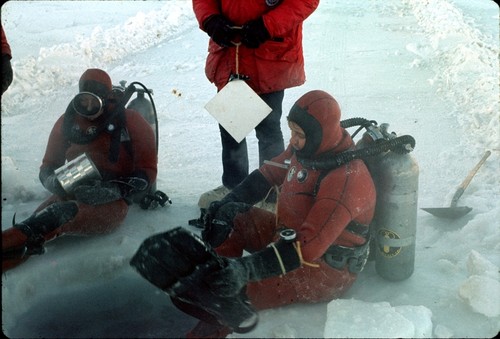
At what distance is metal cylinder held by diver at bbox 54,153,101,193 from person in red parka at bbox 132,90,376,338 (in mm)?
920

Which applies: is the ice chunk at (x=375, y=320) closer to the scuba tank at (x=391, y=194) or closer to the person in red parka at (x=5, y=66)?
the scuba tank at (x=391, y=194)

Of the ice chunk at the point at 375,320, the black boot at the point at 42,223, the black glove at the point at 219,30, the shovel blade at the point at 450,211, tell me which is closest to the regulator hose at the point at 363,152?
the ice chunk at the point at 375,320

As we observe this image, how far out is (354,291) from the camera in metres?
3.05

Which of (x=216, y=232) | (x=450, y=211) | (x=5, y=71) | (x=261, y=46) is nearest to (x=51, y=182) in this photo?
(x=5, y=71)

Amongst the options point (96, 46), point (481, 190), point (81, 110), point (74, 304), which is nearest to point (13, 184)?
point (81, 110)

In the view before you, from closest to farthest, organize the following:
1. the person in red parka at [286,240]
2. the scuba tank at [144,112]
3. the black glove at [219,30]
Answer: the person in red parka at [286,240] < the black glove at [219,30] < the scuba tank at [144,112]

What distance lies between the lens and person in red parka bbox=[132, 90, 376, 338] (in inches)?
90.8

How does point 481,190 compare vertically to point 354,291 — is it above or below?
below

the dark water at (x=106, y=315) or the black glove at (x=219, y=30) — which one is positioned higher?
the black glove at (x=219, y=30)

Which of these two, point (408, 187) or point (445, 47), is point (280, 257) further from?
point (445, 47)

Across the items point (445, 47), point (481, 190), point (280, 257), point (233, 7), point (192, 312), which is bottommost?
point (445, 47)

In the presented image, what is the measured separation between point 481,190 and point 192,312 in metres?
2.71

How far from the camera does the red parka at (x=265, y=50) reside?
134 inches

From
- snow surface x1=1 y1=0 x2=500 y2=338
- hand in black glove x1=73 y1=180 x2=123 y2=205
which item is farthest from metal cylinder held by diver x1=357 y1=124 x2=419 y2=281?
hand in black glove x1=73 y1=180 x2=123 y2=205
